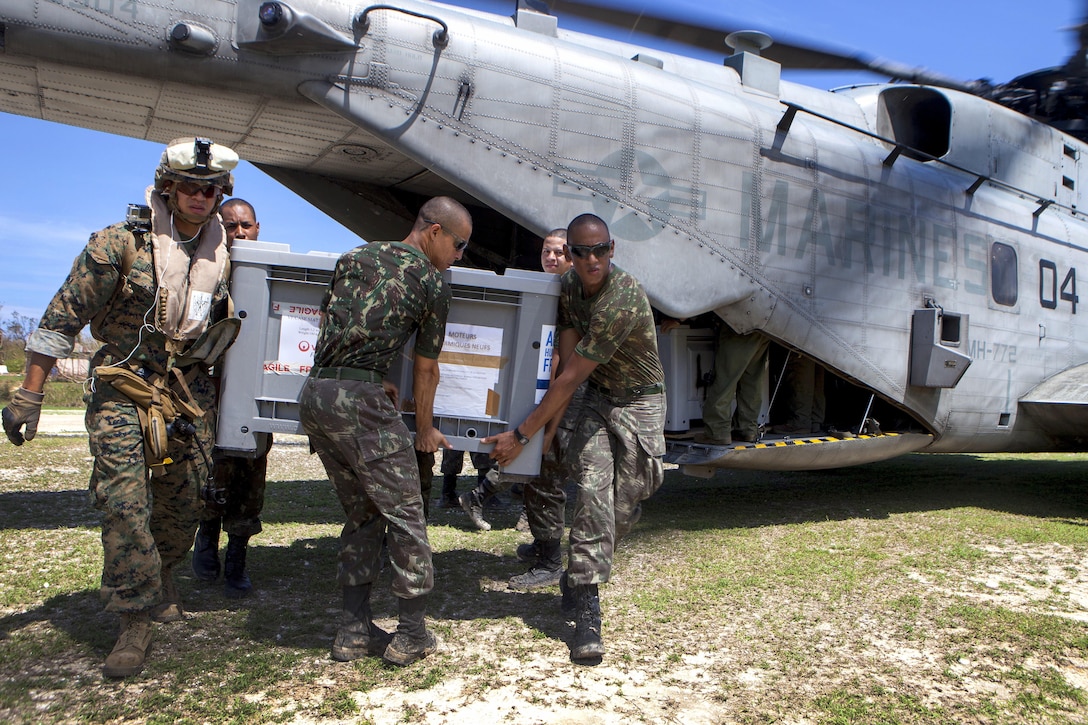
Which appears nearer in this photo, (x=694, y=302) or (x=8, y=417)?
(x=8, y=417)

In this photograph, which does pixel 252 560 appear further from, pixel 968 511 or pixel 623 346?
pixel 968 511

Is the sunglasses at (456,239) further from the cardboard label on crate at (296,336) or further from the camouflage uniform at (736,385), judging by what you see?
the camouflage uniform at (736,385)

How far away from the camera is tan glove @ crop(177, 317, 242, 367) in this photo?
3.61 meters

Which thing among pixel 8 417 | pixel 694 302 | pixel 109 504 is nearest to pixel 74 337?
pixel 8 417

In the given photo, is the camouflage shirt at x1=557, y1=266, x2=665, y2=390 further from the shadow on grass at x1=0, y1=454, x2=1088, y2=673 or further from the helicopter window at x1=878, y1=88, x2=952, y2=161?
the helicopter window at x1=878, y1=88, x2=952, y2=161

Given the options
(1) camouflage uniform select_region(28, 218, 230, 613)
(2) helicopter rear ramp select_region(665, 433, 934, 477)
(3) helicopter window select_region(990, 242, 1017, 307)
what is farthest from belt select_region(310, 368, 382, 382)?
(3) helicopter window select_region(990, 242, 1017, 307)

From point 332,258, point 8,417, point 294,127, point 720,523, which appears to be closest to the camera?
point 8,417

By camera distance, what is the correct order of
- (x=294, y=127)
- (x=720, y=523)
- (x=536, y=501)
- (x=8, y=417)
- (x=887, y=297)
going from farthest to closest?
(x=887, y=297), (x=720, y=523), (x=294, y=127), (x=536, y=501), (x=8, y=417)

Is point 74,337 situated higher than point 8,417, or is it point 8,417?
point 74,337

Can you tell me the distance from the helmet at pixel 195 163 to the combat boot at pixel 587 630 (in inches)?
94.1

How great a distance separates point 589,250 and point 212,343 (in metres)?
1.74

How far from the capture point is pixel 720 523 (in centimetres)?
634

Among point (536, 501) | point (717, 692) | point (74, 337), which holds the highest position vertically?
point (74, 337)

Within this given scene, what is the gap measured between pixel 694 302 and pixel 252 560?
339 centimetres
